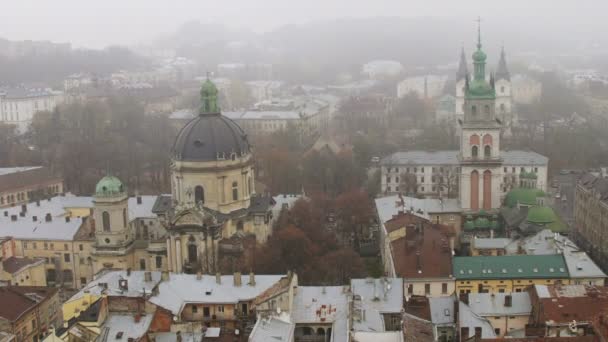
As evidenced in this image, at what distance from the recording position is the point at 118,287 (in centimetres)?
4903

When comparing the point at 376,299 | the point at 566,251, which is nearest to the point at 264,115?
the point at 566,251

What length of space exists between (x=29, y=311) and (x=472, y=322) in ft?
85.3

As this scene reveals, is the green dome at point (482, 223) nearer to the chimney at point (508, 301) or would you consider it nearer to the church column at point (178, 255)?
the chimney at point (508, 301)

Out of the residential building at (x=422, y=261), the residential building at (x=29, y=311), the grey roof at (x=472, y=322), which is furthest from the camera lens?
the residential building at (x=422, y=261)

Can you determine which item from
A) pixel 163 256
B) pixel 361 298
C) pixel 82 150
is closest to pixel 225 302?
pixel 361 298

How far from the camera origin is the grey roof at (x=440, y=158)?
89.6m

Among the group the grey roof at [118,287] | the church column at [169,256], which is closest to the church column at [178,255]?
the church column at [169,256]

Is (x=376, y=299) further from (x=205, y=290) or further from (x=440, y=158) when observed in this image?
(x=440, y=158)

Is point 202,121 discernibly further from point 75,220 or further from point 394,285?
point 394,285

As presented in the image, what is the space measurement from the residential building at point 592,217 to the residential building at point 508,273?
12.7m

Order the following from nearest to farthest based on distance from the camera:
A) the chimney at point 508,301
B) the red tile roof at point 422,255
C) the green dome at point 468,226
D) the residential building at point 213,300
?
the chimney at point 508,301
the residential building at point 213,300
the red tile roof at point 422,255
the green dome at point 468,226

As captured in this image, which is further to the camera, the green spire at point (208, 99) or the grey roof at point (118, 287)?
the green spire at point (208, 99)

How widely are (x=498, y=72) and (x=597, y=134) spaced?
16934 mm

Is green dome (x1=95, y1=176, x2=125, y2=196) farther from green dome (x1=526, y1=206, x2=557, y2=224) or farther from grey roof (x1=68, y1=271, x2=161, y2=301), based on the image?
green dome (x1=526, y1=206, x2=557, y2=224)
